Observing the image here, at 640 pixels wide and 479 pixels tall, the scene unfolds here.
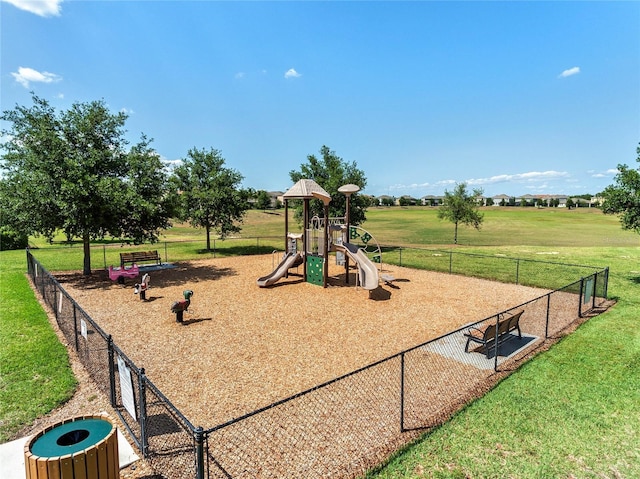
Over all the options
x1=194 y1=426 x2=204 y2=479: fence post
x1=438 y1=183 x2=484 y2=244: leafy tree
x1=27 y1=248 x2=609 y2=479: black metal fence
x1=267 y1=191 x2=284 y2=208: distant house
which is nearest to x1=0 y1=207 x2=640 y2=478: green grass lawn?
x1=27 y1=248 x2=609 y2=479: black metal fence

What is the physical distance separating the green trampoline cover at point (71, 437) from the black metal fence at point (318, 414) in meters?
0.60

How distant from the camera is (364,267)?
556 inches

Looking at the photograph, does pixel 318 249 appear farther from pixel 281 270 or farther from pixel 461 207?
pixel 461 207

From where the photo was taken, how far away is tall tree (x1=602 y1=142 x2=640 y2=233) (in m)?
14.4

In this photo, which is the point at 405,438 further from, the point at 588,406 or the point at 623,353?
the point at 623,353

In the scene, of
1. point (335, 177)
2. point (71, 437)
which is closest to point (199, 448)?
point (71, 437)

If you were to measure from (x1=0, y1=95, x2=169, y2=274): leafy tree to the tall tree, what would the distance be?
19157 millimetres

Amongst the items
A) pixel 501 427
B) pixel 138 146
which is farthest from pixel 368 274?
pixel 138 146

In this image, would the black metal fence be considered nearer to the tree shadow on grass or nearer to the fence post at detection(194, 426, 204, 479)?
the fence post at detection(194, 426, 204, 479)

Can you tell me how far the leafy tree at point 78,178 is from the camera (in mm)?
13828

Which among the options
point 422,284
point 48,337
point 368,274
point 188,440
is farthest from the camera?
point 422,284

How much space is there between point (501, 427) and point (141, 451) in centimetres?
513

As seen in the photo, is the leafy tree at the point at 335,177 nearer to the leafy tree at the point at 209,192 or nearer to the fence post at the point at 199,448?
the leafy tree at the point at 209,192

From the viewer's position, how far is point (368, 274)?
1377 centimetres
